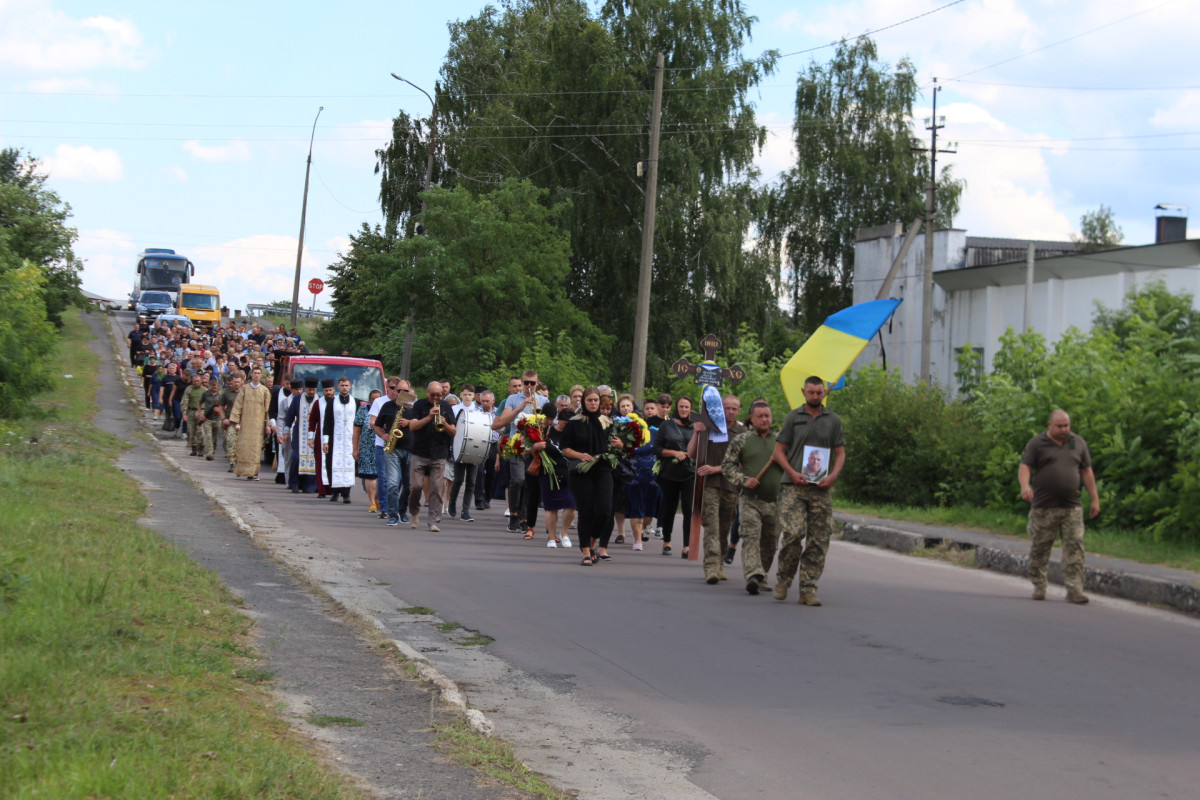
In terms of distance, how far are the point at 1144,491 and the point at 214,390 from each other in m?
20.5

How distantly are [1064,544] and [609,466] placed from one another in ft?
15.8

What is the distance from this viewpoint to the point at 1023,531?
18422mm

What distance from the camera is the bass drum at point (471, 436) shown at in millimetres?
17453

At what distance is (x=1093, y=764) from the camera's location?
251 inches

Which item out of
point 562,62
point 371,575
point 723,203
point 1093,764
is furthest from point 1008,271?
point 1093,764

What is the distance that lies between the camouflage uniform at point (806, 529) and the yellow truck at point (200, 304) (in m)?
59.9

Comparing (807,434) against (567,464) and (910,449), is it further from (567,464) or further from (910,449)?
(910,449)

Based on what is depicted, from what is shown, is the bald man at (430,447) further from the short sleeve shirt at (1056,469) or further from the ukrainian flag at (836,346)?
the short sleeve shirt at (1056,469)

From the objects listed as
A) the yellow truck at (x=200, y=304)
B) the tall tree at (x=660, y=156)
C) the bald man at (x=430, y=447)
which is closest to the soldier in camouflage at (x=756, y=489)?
the bald man at (x=430, y=447)

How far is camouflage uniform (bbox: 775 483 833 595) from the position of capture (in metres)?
11.4

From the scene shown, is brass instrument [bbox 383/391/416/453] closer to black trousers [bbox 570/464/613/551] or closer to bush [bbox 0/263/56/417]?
black trousers [bbox 570/464/613/551]

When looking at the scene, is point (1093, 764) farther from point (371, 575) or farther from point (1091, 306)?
point (1091, 306)

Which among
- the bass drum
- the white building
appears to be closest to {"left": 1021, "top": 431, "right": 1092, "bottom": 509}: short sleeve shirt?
the bass drum

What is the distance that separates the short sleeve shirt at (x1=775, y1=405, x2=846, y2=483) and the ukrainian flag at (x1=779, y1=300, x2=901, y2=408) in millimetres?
8642
